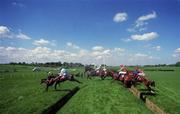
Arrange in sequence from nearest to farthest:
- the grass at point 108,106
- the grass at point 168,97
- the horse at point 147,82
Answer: the grass at point 168,97
the grass at point 108,106
the horse at point 147,82

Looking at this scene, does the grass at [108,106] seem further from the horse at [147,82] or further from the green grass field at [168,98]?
the horse at [147,82]

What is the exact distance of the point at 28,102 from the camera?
1475 centimetres

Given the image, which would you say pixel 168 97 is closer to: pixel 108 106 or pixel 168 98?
pixel 168 98

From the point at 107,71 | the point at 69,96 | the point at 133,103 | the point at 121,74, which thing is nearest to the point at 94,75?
Result: the point at 107,71

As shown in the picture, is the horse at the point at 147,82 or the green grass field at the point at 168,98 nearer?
the green grass field at the point at 168,98

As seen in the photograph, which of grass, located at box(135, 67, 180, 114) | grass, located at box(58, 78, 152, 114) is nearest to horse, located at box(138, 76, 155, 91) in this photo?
grass, located at box(135, 67, 180, 114)

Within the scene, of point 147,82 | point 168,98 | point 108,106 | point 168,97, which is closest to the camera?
point 108,106

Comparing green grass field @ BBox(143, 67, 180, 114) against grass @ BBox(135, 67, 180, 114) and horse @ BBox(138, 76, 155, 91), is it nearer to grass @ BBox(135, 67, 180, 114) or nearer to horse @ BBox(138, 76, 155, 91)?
grass @ BBox(135, 67, 180, 114)

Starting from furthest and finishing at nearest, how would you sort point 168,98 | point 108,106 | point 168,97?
point 168,97
point 168,98
point 108,106

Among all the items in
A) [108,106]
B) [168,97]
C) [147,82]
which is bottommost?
[108,106]

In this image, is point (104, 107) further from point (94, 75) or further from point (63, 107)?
point (94, 75)

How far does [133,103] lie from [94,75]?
21471mm

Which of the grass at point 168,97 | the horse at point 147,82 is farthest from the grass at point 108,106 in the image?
the horse at point 147,82

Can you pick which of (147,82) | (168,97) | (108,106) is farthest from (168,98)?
(108,106)
